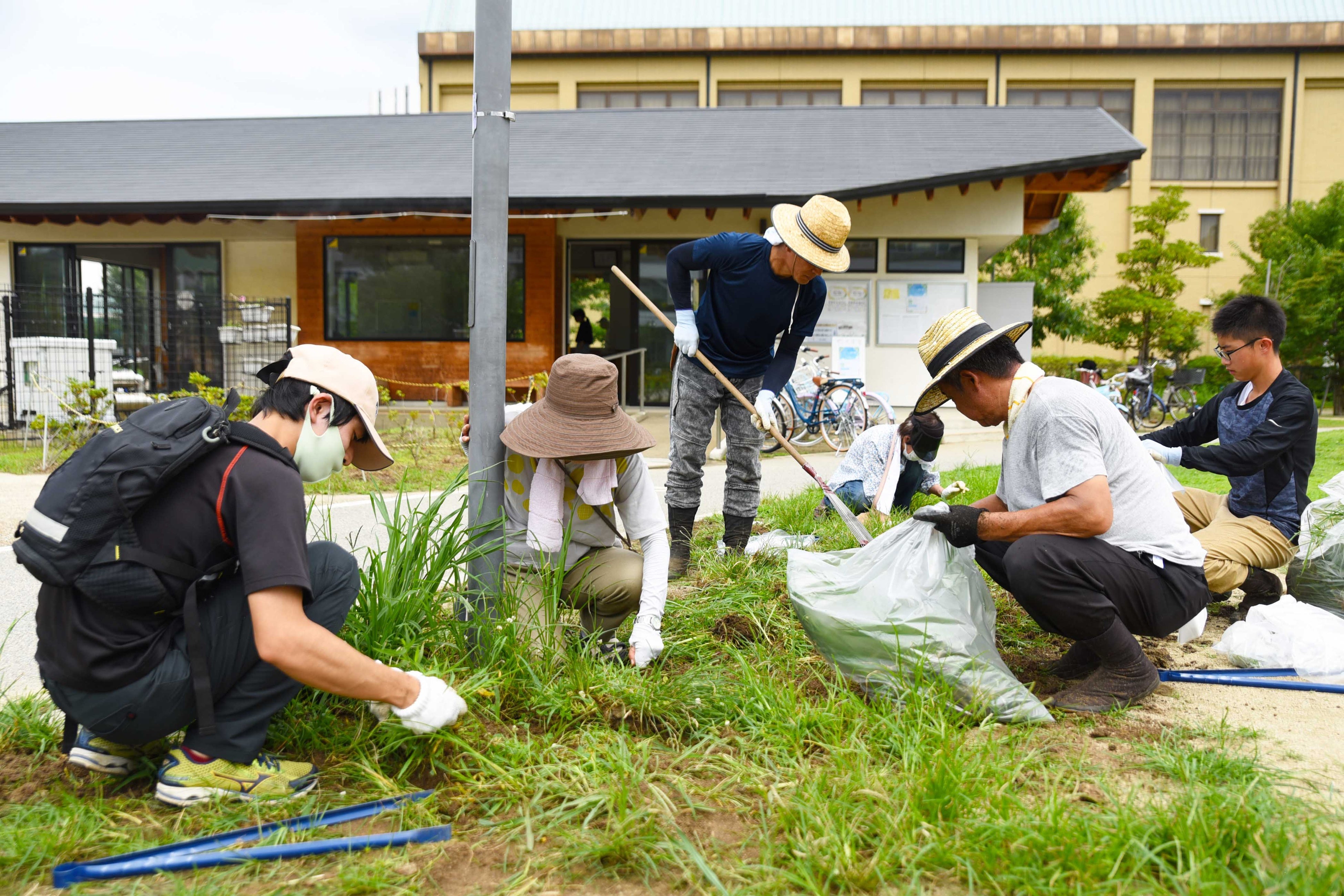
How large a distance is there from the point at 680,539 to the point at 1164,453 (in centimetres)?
217

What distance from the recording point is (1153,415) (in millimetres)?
16312

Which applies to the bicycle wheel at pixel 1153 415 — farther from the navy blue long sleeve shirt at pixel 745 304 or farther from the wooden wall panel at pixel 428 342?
the navy blue long sleeve shirt at pixel 745 304

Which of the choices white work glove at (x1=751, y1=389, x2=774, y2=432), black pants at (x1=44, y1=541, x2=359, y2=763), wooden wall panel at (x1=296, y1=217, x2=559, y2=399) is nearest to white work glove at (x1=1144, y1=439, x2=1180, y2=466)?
white work glove at (x1=751, y1=389, x2=774, y2=432)

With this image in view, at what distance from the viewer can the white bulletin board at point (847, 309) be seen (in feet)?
41.0

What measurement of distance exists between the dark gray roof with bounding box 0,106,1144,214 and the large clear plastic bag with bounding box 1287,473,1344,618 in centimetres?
804

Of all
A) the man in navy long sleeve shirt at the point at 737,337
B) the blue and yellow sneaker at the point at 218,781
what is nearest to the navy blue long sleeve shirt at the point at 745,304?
the man in navy long sleeve shirt at the point at 737,337

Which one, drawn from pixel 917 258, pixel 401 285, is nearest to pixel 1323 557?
pixel 917 258

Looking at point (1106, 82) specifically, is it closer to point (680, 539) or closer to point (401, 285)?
point (401, 285)

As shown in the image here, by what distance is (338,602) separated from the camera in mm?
2410

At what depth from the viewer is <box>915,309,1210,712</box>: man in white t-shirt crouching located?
2781 mm

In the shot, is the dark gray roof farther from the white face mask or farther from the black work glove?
the white face mask

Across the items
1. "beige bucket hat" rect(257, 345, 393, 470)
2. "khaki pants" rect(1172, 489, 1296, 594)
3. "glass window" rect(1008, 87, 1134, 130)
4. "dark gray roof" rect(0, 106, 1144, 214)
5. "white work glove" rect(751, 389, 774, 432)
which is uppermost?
"glass window" rect(1008, 87, 1134, 130)

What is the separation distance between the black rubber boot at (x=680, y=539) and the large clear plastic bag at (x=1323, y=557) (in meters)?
2.51

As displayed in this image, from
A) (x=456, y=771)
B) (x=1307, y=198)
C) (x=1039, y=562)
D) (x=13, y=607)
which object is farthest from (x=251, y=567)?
(x=1307, y=198)
